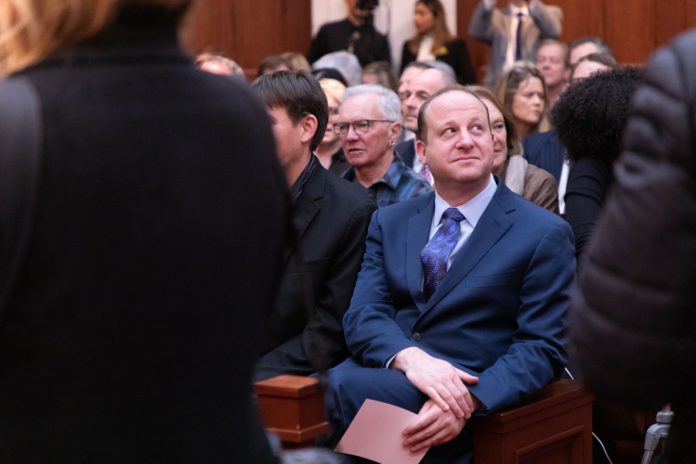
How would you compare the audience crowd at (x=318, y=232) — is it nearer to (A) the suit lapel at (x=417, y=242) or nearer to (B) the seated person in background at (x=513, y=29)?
(A) the suit lapel at (x=417, y=242)

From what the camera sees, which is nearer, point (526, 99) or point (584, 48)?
point (526, 99)

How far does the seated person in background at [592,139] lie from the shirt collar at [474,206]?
47 centimetres

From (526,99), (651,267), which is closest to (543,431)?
(651,267)

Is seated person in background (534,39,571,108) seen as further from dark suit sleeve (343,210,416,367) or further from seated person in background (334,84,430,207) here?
dark suit sleeve (343,210,416,367)

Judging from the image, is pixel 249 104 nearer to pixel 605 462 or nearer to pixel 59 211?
pixel 59 211

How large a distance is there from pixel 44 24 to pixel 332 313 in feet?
8.10

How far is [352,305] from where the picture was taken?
3729 mm

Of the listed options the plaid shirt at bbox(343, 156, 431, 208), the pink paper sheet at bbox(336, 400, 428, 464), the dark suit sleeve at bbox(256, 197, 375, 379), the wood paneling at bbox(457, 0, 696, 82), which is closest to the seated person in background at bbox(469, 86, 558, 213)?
the plaid shirt at bbox(343, 156, 431, 208)

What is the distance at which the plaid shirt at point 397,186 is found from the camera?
477 cm

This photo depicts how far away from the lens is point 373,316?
3654mm

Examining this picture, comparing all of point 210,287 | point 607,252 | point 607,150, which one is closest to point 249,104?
point 210,287

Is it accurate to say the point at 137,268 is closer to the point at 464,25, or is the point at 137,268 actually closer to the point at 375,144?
the point at 375,144

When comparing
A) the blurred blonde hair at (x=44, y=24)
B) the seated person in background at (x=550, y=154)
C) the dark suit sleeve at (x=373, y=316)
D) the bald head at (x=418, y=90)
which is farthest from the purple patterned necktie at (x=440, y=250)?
the bald head at (x=418, y=90)

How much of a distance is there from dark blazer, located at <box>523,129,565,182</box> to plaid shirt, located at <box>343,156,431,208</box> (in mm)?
1118
